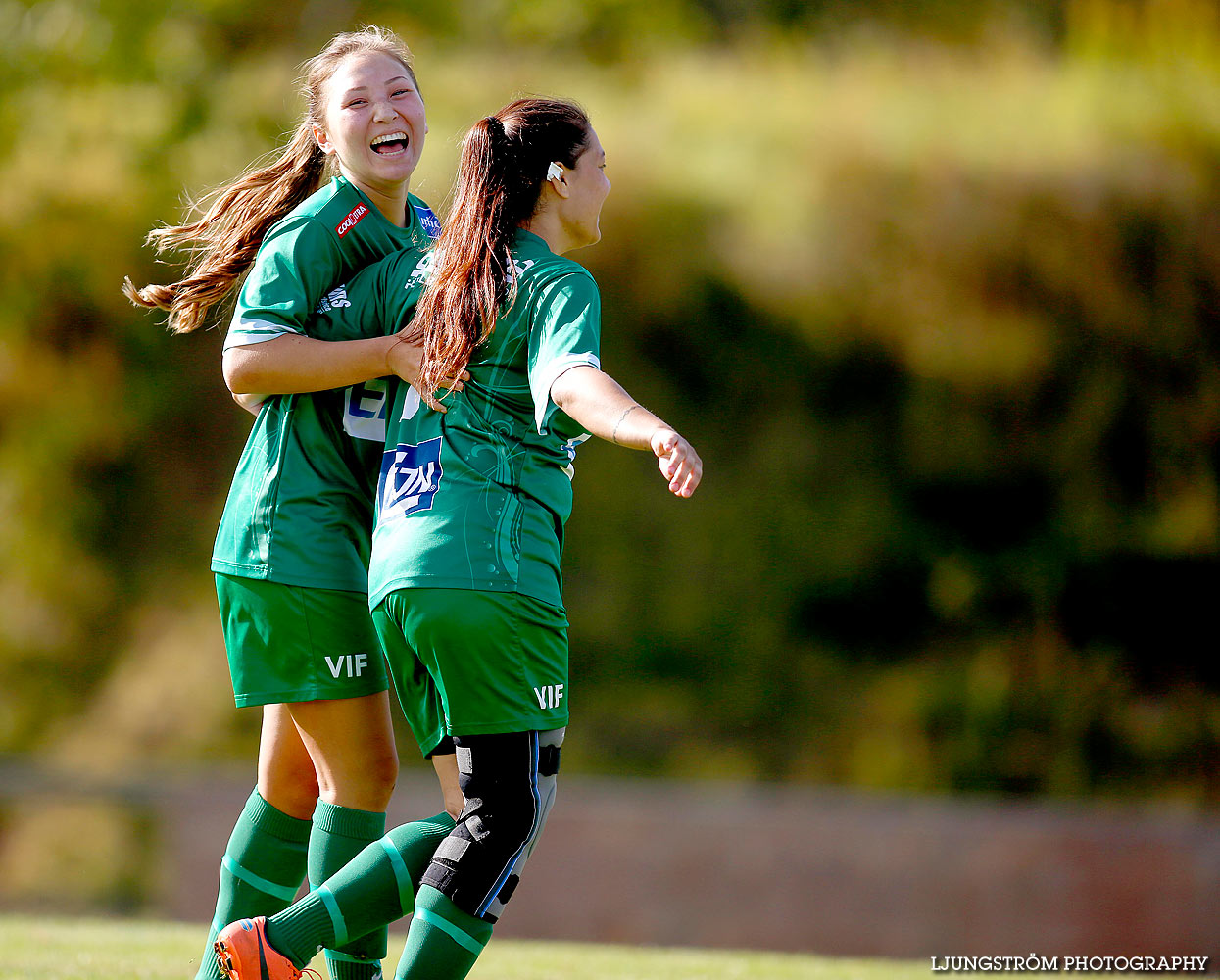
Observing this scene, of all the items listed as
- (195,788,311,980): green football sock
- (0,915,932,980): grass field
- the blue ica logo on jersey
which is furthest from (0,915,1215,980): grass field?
the blue ica logo on jersey

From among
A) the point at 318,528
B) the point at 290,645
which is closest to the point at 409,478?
the point at 318,528

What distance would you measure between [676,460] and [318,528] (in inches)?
31.6

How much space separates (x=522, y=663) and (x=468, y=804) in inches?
9.8

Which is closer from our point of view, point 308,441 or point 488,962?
point 308,441

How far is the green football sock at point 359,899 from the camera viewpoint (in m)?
2.01

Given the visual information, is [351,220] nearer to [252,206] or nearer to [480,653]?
[252,206]

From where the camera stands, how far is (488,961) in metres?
3.74

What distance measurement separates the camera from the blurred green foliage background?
822 cm

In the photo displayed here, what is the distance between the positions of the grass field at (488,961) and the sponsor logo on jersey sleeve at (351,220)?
70.1 inches

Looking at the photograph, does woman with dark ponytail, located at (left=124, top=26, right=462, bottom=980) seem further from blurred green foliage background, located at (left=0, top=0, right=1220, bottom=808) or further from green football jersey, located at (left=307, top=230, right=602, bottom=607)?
blurred green foliage background, located at (left=0, top=0, right=1220, bottom=808)

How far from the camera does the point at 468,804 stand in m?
2.05

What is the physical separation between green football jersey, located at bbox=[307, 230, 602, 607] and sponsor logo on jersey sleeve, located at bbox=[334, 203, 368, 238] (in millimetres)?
359

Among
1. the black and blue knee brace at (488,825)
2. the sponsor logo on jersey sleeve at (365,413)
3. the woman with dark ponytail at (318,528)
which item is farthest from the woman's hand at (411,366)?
the black and blue knee brace at (488,825)

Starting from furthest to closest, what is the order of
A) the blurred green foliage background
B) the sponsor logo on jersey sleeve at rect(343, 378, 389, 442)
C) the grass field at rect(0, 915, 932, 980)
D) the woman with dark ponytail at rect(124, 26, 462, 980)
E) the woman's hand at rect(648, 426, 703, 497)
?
the blurred green foliage background < the grass field at rect(0, 915, 932, 980) < the sponsor logo on jersey sleeve at rect(343, 378, 389, 442) < the woman with dark ponytail at rect(124, 26, 462, 980) < the woman's hand at rect(648, 426, 703, 497)
